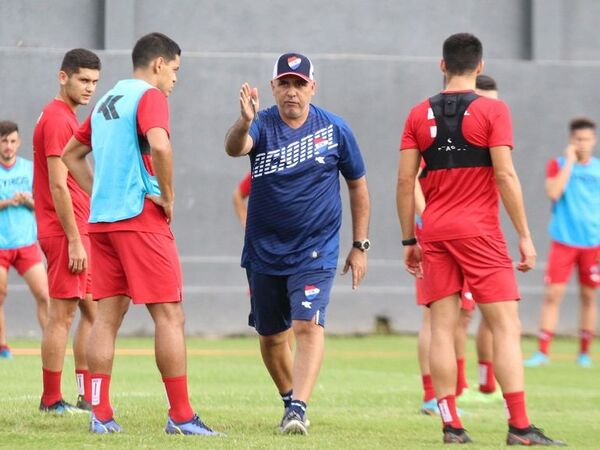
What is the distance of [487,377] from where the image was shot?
10891 millimetres

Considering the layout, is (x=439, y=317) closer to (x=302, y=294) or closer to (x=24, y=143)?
(x=302, y=294)

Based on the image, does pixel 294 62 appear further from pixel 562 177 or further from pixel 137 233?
pixel 562 177

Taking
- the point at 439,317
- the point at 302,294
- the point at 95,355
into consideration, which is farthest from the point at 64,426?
the point at 439,317

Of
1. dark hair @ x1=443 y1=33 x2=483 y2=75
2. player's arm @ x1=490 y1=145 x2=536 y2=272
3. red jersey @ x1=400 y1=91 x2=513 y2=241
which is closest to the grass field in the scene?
player's arm @ x1=490 y1=145 x2=536 y2=272

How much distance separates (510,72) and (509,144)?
11.4 meters

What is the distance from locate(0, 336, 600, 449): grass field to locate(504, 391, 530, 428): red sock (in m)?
0.20

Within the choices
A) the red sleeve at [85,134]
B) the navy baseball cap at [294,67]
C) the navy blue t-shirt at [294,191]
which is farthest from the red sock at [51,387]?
the navy baseball cap at [294,67]

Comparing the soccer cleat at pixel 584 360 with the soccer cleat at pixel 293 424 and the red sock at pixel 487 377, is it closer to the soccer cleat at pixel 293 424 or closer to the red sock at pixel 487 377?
the red sock at pixel 487 377

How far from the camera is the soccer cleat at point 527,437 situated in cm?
755

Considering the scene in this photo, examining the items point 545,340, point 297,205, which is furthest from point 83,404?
point 545,340

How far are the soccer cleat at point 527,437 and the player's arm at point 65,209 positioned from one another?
9.64 ft

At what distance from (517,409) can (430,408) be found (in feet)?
6.93

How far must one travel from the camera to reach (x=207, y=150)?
59.8 ft

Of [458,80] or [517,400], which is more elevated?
[458,80]
